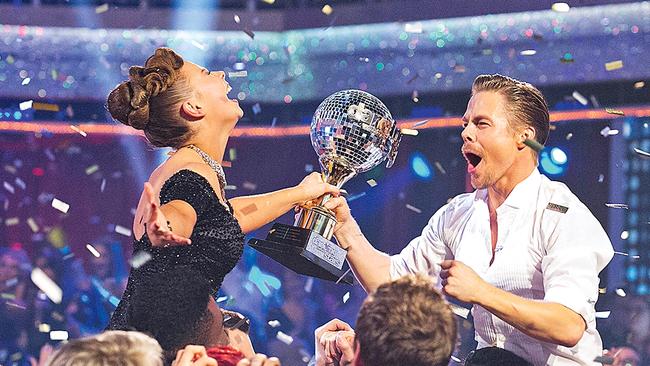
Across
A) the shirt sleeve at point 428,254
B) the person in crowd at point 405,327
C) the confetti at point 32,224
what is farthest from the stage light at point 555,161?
the person in crowd at point 405,327

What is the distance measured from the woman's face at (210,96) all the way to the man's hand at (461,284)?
2.36 ft

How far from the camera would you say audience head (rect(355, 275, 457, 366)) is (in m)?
1.40

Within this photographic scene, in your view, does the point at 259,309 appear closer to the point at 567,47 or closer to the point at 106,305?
the point at 106,305

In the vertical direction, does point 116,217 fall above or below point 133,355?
below

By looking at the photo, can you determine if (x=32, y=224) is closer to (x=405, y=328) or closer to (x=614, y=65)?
(x=614, y=65)

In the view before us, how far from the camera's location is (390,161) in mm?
2508

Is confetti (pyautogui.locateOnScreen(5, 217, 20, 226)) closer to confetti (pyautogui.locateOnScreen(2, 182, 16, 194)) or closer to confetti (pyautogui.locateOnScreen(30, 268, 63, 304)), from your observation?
confetti (pyautogui.locateOnScreen(2, 182, 16, 194))

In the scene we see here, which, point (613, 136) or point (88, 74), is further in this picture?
point (88, 74)

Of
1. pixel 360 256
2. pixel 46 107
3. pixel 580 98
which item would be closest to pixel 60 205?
pixel 46 107

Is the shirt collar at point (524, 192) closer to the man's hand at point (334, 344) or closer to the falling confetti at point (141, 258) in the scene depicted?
the man's hand at point (334, 344)

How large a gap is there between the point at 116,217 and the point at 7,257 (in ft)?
2.23

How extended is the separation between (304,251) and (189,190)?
334 millimetres

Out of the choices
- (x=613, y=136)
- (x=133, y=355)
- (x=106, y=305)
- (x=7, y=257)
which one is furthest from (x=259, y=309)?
(x=133, y=355)

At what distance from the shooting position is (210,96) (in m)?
2.29
